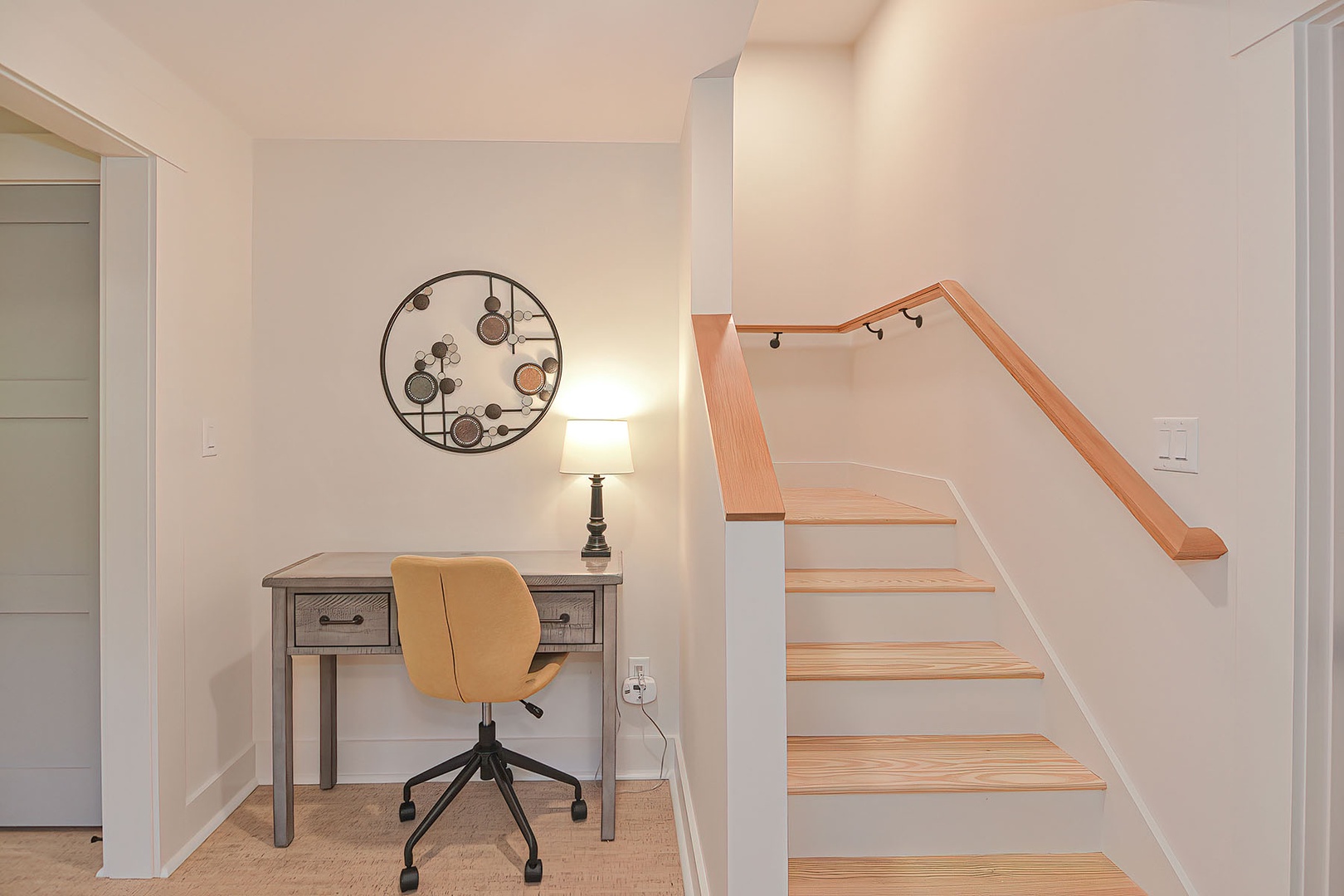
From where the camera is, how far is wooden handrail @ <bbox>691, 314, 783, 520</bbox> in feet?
5.51

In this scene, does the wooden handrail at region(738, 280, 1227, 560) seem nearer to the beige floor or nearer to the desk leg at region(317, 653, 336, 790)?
the beige floor

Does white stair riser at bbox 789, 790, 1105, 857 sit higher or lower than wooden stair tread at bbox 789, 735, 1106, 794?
lower

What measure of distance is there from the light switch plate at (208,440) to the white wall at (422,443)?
0.29 meters

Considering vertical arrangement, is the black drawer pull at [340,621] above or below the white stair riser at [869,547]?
below

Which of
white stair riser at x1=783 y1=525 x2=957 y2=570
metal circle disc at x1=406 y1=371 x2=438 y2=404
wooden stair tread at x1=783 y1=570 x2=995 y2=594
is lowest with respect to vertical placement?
wooden stair tread at x1=783 y1=570 x2=995 y2=594

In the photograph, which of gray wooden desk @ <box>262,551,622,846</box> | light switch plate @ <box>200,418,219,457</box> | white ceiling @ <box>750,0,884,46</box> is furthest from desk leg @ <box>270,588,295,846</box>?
white ceiling @ <box>750,0,884,46</box>

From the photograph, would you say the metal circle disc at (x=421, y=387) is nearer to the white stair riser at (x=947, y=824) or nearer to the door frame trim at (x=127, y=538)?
the door frame trim at (x=127, y=538)

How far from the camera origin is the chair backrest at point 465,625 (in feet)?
7.79

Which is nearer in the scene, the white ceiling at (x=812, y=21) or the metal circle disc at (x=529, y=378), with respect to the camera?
the metal circle disc at (x=529, y=378)

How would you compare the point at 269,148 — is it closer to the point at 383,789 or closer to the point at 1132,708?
the point at 383,789

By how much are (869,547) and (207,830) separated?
7.87 ft

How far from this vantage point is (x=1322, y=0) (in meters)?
1.33

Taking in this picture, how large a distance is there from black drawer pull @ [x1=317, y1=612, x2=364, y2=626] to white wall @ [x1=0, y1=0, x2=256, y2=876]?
17.1 inches

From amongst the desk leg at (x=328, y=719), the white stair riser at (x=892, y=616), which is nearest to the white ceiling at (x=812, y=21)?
the white stair riser at (x=892, y=616)
